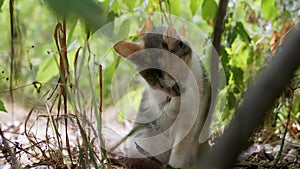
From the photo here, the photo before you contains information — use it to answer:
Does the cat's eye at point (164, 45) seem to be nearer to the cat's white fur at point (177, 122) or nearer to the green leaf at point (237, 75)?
the cat's white fur at point (177, 122)

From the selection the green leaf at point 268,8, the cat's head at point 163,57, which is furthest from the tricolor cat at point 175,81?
the green leaf at point 268,8

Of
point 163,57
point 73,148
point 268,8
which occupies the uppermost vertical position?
point 268,8

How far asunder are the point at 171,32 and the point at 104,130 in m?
0.49

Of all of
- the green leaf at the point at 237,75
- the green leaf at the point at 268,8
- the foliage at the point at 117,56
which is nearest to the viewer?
the foliage at the point at 117,56

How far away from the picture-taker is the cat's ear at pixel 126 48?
179 cm

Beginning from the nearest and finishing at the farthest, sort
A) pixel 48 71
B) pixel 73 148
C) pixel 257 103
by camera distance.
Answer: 1. pixel 257 103
2. pixel 73 148
3. pixel 48 71

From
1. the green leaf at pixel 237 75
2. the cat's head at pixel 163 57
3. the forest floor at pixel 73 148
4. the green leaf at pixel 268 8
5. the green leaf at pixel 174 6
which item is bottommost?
the forest floor at pixel 73 148

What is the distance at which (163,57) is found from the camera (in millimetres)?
1802

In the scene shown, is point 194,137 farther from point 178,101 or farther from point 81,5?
point 81,5

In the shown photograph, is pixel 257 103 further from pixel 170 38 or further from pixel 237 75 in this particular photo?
pixel 237 75

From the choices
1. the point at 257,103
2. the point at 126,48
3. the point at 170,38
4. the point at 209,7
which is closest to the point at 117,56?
the point at 126,48

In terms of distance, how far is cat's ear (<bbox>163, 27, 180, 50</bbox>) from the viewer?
1.80m

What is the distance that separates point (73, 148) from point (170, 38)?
0.56 m

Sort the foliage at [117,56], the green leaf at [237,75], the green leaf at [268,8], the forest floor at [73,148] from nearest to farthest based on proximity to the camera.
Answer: the forest floor at [73,148]
the foliage at [117,56]
the green leaf at [268,8]
the green leaf at [237,75]
